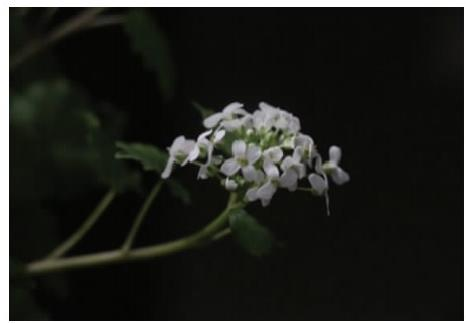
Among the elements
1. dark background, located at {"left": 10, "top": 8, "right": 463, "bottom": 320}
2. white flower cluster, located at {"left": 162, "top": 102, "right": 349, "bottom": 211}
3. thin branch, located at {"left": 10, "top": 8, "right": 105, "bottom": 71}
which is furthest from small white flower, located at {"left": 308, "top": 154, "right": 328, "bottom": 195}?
dark background, located at {"left": 10, "top": 8, "right": 463, "bottom": 320}

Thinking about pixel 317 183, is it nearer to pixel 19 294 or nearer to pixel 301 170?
pixel 301 170

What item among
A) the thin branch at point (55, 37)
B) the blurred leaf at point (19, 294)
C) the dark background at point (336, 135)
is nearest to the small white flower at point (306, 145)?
the blurred leaf at point (19, 294)

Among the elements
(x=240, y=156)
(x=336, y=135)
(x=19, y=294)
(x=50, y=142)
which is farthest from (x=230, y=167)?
(x=336, y=135)

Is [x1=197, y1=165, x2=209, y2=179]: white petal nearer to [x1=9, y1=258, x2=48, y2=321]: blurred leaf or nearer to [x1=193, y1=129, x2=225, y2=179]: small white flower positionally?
[x1=193, y1=129, x2=225, y2=179]: small white flower

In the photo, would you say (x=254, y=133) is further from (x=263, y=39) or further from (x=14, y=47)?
(x=263, y=39)

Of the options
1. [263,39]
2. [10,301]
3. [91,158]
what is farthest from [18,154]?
[263,39]
